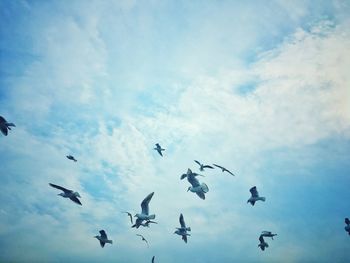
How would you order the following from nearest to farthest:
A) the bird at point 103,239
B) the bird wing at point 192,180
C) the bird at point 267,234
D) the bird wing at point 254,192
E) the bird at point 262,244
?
the bird wing at point 192,180 < the bird at point 103,239 < the bird wing at point 254,192 < the bird at point 267,234 < the bird at point 262,244

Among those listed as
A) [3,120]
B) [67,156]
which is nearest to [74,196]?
[67,156]

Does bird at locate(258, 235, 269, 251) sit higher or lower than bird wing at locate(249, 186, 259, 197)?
lower

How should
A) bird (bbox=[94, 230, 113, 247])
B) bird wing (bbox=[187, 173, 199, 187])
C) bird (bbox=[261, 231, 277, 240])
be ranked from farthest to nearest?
bird (bbox=[261, 231, 277, 240])
bird (bbox=[94, 230, 113, 247])
bird wing (bbox=[187, 173, 199, 187])

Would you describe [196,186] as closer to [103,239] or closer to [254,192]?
[254,192]

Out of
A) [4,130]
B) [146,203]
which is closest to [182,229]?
[146,203]

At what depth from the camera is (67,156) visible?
25.9 m

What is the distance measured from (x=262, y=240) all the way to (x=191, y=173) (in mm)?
Result: 12444

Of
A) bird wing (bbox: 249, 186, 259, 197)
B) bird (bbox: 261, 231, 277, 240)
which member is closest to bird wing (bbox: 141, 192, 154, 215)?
bird wing (bbox: 249, 186, 259, 197)

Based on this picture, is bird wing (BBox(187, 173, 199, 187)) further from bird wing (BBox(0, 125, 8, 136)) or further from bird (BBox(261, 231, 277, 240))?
bird wing (BBox(0, 125, 8, 136))

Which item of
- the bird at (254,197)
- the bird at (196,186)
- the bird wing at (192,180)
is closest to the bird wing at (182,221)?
the bird at (196,186)

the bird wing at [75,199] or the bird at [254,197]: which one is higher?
the bird at [254,197]

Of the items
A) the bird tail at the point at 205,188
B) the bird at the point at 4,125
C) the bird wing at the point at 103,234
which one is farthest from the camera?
the bird wing at the point at 103,234

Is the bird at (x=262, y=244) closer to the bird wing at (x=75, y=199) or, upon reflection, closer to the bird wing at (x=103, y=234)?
the bird wing at (x=103, y=234)

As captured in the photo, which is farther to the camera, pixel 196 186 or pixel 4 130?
pixel 196 186
